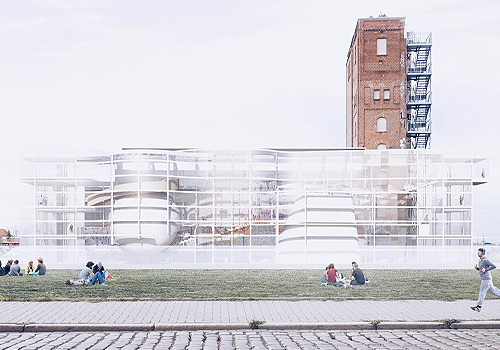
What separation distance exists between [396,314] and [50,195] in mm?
40221

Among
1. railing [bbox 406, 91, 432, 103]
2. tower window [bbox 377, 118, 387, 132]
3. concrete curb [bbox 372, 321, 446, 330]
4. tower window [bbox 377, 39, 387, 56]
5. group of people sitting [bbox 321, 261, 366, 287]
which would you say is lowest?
group of people sitting [bbox 321, 261, 366, 287]

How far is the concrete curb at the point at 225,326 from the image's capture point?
12.4 metres

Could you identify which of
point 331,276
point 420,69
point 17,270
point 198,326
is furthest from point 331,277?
point 420,69

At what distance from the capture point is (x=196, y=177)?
4991 cm

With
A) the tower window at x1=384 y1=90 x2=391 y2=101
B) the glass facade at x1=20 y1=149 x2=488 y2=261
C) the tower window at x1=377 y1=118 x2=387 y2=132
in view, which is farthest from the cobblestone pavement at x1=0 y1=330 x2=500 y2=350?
the tower window at x1=384 y1=90 x2=391 y2=101

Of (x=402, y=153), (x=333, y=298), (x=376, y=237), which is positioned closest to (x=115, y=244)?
(x=376, y=237)

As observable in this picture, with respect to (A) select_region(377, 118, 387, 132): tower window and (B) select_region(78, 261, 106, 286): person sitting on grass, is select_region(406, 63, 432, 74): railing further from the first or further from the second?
(B) select_region(78, 261, 106, 286): person sitting on grass

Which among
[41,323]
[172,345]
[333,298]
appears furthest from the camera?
[333,298]

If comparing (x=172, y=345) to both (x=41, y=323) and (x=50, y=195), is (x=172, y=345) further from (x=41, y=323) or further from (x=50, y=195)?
(x=50, y=195)

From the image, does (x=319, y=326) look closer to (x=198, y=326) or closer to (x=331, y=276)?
(x=198, y=326)

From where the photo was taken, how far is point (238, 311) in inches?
581

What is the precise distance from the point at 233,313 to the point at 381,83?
Answer: 5701cm

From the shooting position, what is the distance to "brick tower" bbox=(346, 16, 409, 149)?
2665 inches

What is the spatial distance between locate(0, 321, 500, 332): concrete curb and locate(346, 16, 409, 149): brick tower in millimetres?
55746
